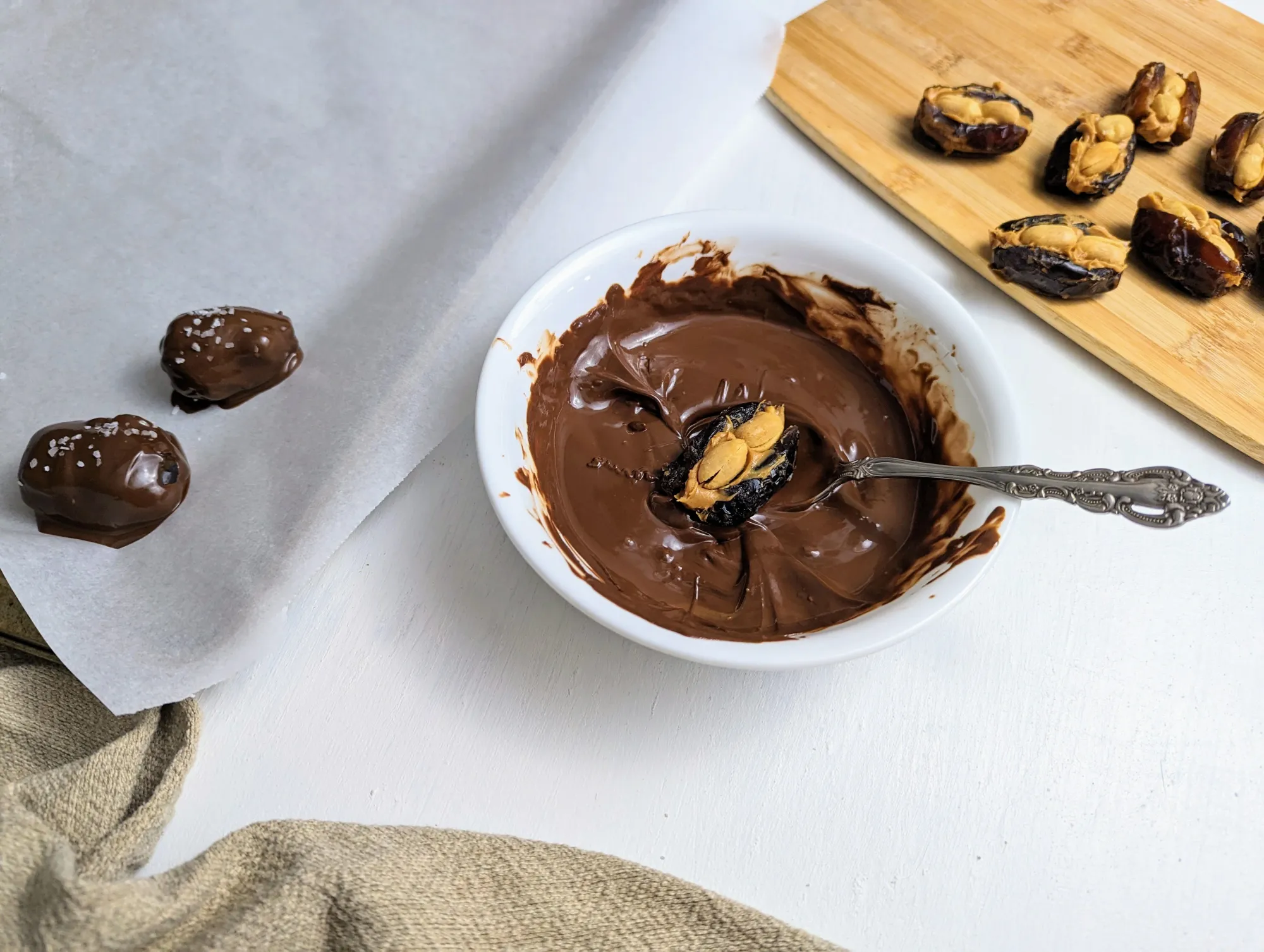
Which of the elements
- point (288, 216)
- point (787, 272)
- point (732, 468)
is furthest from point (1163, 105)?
point (288, 216)

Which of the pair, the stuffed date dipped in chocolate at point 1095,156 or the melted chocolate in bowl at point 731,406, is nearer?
the melted chocolate in bowl at point 731,406

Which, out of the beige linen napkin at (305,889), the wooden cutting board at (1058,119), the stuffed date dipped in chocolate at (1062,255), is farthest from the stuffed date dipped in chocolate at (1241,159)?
the beige linen napkin at (305,889)

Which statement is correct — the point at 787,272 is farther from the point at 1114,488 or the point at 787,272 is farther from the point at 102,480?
the point at 102,480

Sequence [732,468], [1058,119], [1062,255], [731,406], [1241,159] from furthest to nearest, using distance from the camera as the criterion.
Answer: [1058,119] < [1241,159] < [1062,255] < [731,406] < [732,468]

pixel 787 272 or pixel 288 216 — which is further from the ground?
pixel 787 272

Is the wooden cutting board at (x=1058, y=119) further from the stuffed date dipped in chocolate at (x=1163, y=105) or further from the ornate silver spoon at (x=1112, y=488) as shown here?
the ornate silver spoon at (x=1112, y=488)
